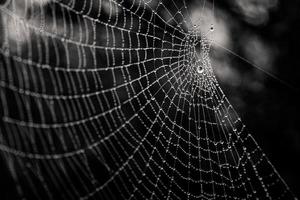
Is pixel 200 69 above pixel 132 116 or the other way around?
above

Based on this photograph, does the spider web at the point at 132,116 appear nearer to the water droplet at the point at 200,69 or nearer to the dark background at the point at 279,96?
the water droplet at the point at 200,69

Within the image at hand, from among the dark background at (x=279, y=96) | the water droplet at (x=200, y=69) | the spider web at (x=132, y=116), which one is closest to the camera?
the water droplet at (x=200, y=69)

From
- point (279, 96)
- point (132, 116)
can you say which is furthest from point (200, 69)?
point (279, 96)

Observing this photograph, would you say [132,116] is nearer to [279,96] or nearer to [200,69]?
[200,69]

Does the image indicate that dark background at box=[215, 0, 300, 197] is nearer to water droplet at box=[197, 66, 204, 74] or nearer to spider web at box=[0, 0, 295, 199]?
spider web at box=[0, 0, 295, 199]

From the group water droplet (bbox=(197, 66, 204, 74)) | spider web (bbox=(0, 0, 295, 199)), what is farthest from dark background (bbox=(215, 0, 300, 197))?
water droplet (bbox=(197, 66, 204, 74))

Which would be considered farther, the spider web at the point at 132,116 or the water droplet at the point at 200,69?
the spider web at the point at 132,116

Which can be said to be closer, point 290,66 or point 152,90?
point 152,90

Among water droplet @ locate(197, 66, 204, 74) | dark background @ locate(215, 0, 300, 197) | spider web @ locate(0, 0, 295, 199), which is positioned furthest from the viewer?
dark background @ locate(215, 0, 300, 197)

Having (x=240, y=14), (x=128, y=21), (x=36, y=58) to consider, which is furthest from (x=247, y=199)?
(x=240, y=14)

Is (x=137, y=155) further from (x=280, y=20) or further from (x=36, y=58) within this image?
(x=280, y=20)

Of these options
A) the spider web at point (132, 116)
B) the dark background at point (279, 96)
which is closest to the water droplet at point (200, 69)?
the spider web at point (132, 116)
